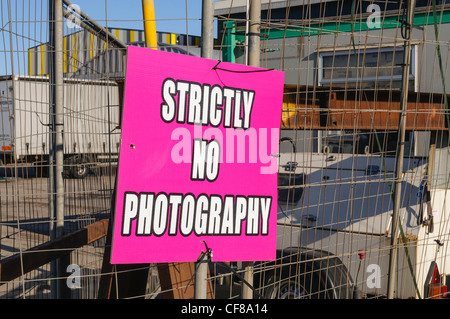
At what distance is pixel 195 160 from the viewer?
2.63 metres

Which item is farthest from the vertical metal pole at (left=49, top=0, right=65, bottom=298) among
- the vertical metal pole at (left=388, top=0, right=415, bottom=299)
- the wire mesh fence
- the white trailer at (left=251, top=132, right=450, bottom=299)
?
the vertical metal pole at (left=388, top=0, right=415, bottom=299)

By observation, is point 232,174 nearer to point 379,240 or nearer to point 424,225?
point 379,240

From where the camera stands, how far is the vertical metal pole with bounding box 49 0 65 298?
4.05 metres

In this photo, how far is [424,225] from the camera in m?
5.12

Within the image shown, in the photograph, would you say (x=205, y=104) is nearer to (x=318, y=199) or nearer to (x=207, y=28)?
Result: (x=207, y=28)

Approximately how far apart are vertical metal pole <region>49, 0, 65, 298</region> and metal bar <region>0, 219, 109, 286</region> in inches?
8.8

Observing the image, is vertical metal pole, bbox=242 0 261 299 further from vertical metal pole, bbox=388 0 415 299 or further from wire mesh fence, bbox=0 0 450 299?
vertical metal pole, bbox=388 0 415 299

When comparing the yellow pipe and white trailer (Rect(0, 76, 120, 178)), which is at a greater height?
the yellow pipe

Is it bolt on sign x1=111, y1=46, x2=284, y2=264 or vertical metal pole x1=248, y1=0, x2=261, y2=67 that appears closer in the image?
bolt on sign x1=111, y1=46, x2=284, y2=264

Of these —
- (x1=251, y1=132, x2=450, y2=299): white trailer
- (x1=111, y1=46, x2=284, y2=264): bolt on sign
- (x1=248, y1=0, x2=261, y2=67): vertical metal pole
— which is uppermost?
(x1=248, y1=0, x2=261, y2=67): vertical metal pole

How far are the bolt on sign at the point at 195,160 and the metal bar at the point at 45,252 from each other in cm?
82

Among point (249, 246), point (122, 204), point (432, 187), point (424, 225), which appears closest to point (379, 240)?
point (424, 225)

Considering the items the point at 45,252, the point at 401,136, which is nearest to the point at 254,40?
the point at 401,136

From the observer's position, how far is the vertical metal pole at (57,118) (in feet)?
13.3
